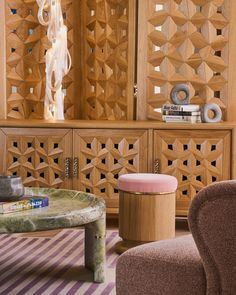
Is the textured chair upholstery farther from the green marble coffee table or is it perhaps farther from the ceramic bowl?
the ceramic bowl

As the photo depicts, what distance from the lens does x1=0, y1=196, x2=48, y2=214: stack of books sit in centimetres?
268

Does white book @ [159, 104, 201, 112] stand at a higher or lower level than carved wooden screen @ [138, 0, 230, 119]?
lower

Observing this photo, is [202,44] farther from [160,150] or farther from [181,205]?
[181,205]

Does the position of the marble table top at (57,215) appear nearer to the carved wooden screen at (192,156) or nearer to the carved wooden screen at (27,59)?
the carved wooden screen at (192,156)

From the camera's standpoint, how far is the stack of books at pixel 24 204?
105 inches

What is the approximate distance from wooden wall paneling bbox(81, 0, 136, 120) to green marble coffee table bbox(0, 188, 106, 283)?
1.60 m

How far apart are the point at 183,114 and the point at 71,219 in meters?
1.90

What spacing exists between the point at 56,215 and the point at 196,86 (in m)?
2.23

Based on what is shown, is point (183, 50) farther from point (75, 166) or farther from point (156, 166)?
point (75, 166)

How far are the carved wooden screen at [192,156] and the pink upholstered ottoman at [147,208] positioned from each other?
0.69m

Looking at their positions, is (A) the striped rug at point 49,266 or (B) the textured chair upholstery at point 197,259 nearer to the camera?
(B) the textured chair upholstery at point 197,259

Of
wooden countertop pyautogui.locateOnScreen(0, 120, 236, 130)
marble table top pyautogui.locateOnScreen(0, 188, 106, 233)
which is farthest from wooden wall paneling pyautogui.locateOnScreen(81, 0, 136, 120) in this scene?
marble table top pyautogui.locateOnScreen(0, 188, 106, 233)

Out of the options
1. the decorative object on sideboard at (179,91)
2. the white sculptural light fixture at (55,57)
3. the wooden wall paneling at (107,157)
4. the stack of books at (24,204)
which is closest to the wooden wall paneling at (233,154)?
the decorative object on sideboard at (179,91)

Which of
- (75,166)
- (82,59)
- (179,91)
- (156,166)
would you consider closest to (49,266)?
(75,166)
